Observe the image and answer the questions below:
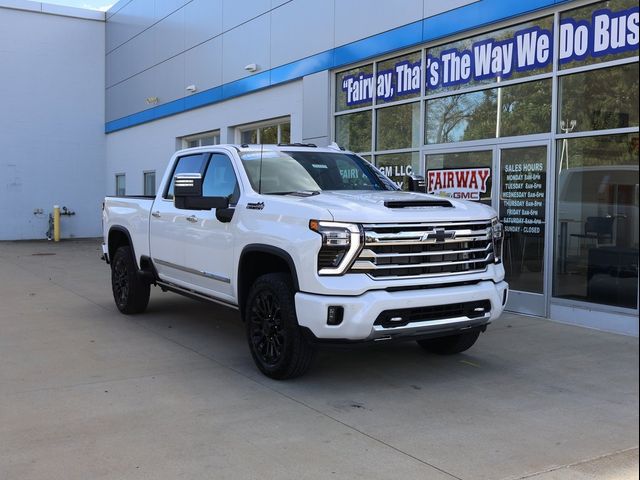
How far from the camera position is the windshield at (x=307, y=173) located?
20.0 ft

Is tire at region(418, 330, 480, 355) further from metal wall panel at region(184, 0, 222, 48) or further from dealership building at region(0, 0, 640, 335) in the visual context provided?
metal wall panel at region(184, 0, 222, 48)

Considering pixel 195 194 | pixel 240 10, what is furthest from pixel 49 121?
pixel 195 194

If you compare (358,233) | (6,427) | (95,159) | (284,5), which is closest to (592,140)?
(358,233)

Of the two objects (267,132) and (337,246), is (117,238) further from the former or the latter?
(267,132)

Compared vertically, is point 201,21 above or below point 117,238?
above

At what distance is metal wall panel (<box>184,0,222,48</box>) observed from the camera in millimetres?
16156

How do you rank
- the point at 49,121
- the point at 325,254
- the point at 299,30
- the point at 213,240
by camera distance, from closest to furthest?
the point at 325,254
the point at 213,240
the point at 299,30
the point at 49,121

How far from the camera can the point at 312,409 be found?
479 centimetres

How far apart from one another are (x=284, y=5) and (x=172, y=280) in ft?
26.8

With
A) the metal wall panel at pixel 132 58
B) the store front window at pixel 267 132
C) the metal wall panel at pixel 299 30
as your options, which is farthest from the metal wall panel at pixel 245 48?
the metal wall panel at pixel 132 58

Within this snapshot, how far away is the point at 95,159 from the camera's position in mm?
24000

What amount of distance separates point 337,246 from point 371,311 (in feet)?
1.79

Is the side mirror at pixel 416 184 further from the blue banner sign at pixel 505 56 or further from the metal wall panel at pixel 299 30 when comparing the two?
the metal wall panel at pixel 299 30

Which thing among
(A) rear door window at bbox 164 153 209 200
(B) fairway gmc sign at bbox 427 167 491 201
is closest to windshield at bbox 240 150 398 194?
(A) rear door window at bbox 164 153 209 200
